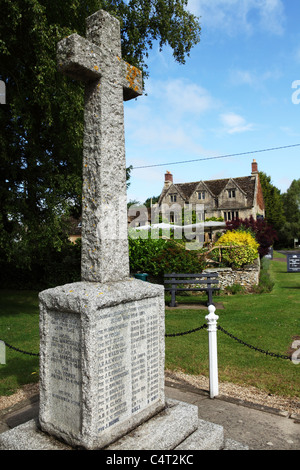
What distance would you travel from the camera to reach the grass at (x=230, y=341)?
6.24 metres

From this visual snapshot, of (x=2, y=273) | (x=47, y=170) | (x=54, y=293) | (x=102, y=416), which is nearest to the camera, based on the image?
(x=102, y=416)

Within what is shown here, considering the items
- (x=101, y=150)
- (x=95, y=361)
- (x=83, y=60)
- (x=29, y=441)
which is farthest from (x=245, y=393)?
(x=83, y=60)

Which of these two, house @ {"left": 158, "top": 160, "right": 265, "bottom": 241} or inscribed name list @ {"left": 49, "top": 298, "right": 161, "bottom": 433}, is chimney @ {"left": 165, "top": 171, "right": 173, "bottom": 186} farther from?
inscribed name list @ {"left": 49, "top": 298, "right": 161, "bottom": 433}

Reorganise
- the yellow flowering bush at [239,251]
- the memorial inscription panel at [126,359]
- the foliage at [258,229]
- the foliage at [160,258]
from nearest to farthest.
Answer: the memorial inscription panel at [126,359] → the foliage at [160,258] → the yellow flowering bush at [239,251] → the foliage at [258,229]

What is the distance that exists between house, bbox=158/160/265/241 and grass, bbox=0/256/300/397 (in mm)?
25946

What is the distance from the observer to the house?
39.6m

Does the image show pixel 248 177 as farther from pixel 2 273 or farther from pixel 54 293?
pixel 54 293

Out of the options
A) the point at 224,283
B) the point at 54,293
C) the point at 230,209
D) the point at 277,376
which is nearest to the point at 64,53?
the point at 54,293

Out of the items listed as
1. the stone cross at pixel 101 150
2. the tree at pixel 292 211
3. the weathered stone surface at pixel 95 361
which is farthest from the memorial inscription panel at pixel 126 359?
the tree at pixel 292 211

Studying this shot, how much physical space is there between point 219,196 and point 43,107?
32457 millimetres

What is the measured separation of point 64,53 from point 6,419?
4.82 meters

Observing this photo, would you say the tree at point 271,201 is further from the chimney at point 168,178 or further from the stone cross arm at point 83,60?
the stone cross arm at point 83,60

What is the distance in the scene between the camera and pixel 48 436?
352 centimetres

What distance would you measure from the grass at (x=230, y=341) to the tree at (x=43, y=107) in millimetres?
2775
